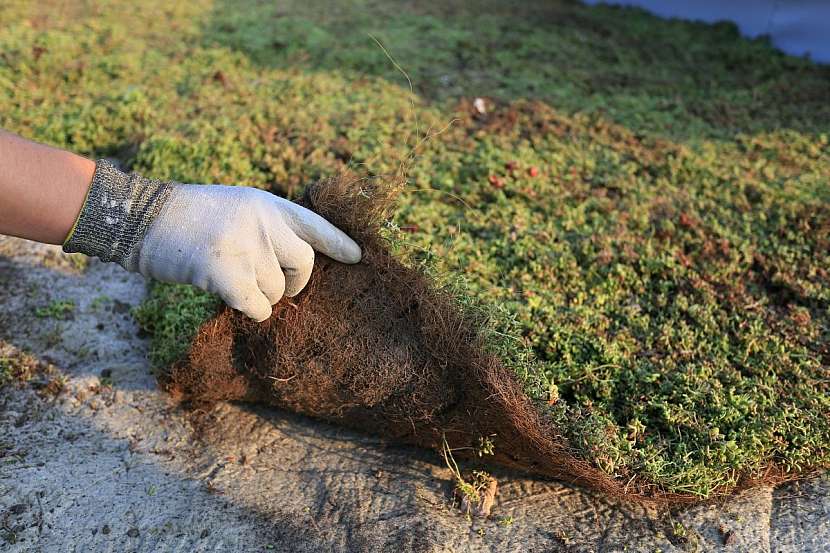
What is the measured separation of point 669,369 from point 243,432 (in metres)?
1.93

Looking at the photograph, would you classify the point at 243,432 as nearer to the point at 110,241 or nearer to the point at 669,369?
the point at 110,241

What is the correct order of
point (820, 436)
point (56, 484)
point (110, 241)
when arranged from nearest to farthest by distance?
point (110, 241) < point (56, 484) < point (820, 436)

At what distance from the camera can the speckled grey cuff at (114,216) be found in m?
2.38

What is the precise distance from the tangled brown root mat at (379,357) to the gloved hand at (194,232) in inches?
9.8

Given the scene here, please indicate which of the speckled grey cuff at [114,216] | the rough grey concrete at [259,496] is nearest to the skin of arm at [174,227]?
the speckled grey cuff at [114,216]

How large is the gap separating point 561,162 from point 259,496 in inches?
116

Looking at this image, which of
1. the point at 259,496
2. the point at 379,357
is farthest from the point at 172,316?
the point at 379,357

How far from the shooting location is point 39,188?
224 centimetres

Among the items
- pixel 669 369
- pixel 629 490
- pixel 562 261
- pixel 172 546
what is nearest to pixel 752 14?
pixel 562 261

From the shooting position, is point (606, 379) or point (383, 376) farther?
point (606, 379)

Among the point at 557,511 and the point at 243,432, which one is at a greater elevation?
the point at 557,511

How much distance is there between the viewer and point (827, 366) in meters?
3.07

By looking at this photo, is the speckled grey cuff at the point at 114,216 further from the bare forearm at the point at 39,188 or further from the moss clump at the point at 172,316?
the moss clump at the point at 172,316

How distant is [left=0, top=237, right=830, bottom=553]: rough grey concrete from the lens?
8.16 ft
